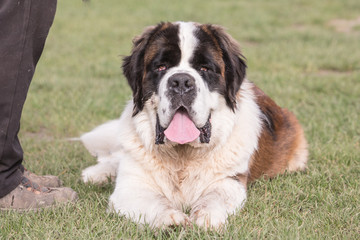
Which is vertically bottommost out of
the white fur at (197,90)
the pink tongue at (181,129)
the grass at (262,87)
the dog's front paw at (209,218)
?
the grass at (262,87)

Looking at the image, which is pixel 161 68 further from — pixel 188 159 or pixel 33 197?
pixel 33 197

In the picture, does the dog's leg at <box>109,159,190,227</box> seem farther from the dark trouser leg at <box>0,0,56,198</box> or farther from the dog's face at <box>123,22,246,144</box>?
the dark trouser leg at <box>0,0,56,198</box>

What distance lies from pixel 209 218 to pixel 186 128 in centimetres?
60

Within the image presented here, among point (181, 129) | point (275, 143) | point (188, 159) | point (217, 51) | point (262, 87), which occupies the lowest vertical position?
point (262, 87)

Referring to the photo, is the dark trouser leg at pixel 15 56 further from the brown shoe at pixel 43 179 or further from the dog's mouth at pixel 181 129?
the dog's mouth at pixel 181 129

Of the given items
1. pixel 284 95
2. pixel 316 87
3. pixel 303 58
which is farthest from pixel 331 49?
pixel 284 95

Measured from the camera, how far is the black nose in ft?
9.75

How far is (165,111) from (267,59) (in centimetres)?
553

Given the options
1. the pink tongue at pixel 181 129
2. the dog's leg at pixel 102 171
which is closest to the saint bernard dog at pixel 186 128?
the pink tongue at pixel 181 129

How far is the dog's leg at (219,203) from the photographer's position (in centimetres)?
283

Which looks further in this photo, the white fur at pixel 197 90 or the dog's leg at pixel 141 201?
the white fur at pixel 197 90

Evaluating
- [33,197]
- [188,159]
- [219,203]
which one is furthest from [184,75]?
[33,197]

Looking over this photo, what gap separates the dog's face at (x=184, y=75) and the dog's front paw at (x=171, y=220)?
0.49 meters

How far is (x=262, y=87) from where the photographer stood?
6.54m
